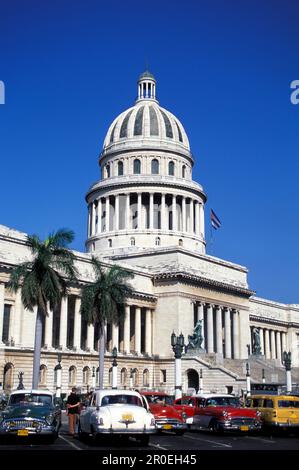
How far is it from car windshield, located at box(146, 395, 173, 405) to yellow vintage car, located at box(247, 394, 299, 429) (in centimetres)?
428

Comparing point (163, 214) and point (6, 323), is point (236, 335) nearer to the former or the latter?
point (163, 214)

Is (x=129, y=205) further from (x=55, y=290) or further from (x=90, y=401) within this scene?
(x=90, y=401)

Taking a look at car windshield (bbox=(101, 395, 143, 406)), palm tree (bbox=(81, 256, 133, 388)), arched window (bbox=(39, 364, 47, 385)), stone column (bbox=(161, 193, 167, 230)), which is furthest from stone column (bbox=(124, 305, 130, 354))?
car windshield (bbox=(101, 395, 143, 406))

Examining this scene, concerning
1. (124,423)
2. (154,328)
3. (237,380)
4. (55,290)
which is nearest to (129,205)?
(154,328)

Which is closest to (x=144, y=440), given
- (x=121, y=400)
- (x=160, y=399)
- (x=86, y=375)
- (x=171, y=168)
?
(x=121, y=400)

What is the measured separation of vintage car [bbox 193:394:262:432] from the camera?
1144 inches

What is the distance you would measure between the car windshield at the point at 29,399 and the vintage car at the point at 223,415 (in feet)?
24.6

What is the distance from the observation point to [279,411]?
30.4m

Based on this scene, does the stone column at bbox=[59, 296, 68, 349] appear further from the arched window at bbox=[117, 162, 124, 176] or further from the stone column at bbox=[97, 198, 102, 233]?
the arched window at bbox=[117, 162, 124, 176]

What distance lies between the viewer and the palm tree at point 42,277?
46.6 m

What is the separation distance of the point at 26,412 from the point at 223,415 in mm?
9670

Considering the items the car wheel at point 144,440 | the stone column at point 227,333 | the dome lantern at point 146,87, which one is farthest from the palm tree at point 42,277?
the dome lantern at point 146,87

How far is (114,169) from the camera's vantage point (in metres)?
105

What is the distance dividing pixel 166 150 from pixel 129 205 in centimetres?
1122
